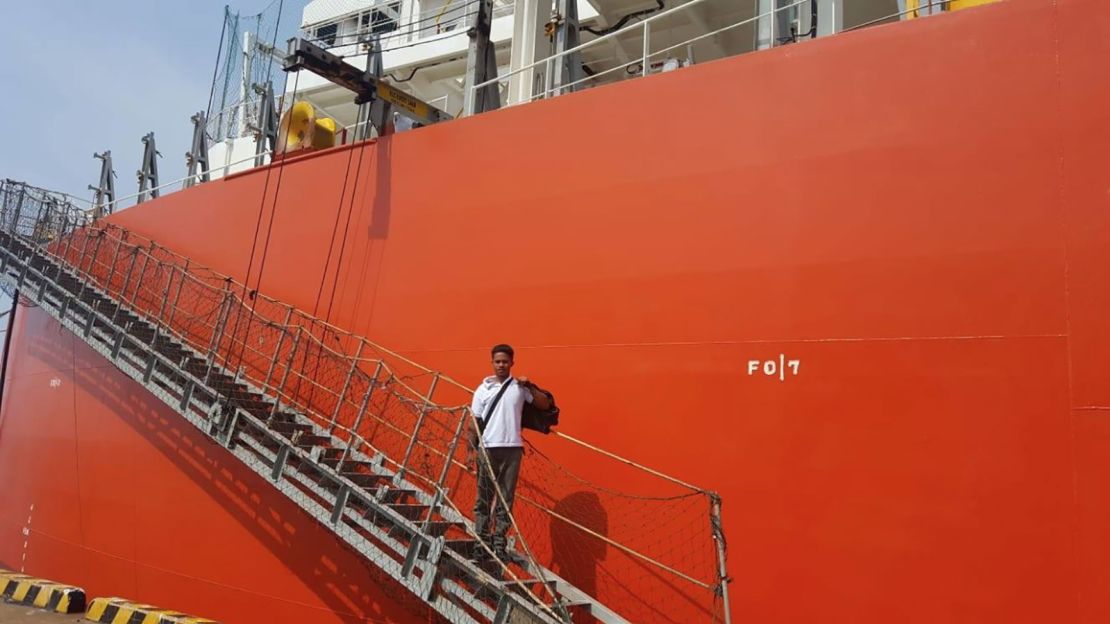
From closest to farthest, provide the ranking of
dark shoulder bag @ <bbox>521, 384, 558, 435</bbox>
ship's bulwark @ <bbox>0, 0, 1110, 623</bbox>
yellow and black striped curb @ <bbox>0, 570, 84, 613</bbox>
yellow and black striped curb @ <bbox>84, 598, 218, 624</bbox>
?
1. ship's bulwark @ <bbox>0, 0, 1110, 623</bbox>
2. dark shoulder bag @ <bbox>521, 384, 558, 435</bbox>
3. yellow and black striped curb @ <bbox>84, 598, 218, 624</bbox>
4. yellow and black striped curb @ <bbox>0, 570, 84, 613</bbox>

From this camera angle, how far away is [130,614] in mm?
7156

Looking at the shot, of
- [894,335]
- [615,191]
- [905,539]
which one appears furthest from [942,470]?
[615,191]

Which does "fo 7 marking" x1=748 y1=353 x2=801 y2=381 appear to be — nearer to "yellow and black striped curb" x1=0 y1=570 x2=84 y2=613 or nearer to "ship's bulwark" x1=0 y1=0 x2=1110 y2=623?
"ship's bulwark" x1=0 y1=0 x2=1110 y2=623

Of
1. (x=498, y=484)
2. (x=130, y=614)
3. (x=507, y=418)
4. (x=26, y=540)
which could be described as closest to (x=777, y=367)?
(x=507, y=418)

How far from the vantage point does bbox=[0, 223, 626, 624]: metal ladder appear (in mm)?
4598

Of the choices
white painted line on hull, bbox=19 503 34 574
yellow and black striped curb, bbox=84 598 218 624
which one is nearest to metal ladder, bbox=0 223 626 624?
yellow and black striped curb, bbox=84 598 218 624

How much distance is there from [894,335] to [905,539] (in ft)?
3.58

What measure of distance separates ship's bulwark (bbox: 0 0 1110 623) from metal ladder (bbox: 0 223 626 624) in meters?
0.76

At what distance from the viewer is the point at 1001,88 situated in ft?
14.4

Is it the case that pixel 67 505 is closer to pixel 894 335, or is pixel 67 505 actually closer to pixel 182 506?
pixel 182 506

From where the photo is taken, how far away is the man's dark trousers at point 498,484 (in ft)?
15.3

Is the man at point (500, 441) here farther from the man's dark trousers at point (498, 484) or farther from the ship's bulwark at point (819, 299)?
the ship's bulwark at point (819, 299)

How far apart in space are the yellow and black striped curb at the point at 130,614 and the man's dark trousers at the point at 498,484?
361 cm

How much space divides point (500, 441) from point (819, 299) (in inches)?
80.6
